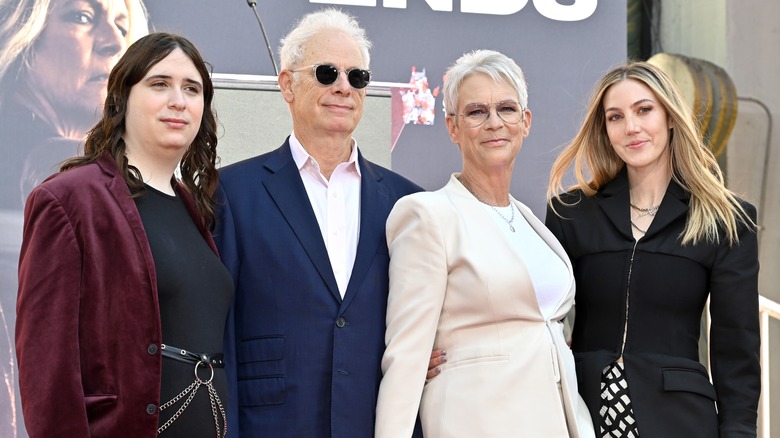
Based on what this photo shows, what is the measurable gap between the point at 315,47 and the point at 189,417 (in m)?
1.15

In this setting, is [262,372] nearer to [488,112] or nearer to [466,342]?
[466,342]

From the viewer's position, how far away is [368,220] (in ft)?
8.71

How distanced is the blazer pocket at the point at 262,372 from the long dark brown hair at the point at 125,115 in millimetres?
348

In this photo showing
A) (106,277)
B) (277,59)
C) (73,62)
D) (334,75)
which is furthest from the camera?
(277,59)

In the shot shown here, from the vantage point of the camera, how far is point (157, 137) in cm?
231

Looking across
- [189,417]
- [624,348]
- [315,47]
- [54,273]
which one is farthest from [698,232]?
[54,273]

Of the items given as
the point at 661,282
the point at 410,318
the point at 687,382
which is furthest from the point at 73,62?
the point at 687,382

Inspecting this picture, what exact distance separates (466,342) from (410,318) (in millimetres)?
170

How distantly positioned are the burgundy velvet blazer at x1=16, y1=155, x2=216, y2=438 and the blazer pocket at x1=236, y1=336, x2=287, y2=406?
0.41 meters

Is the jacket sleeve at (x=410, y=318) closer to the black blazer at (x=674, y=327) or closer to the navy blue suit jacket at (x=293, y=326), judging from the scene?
the navy blue suit jacket at (x=293, y=326)

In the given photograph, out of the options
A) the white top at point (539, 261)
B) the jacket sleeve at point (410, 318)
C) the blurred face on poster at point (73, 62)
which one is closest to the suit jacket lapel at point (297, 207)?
the jacket sleeve at point (410, 318)

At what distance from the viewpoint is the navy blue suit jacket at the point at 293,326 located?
2436 mm

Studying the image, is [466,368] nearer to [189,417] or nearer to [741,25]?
[189,417]

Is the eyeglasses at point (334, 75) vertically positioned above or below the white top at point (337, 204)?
above
